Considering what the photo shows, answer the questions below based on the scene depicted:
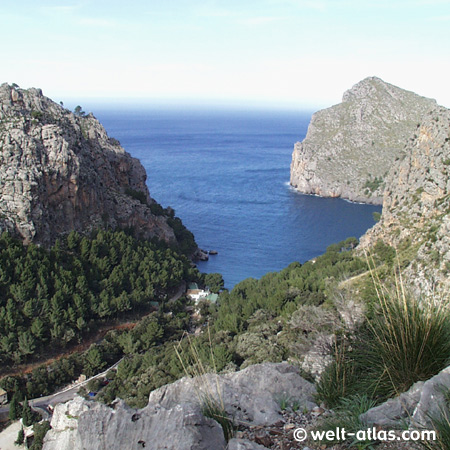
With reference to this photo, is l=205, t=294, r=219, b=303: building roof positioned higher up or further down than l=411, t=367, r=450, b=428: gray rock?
further down

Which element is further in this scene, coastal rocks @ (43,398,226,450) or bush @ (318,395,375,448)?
coastal rocks @ (43,398,226,450)

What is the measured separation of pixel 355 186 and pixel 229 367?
2816 inches

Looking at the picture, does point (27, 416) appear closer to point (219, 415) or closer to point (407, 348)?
point (219, 415)

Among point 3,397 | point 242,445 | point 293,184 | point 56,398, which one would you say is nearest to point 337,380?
point 242,445

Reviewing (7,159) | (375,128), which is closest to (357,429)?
(7,159)

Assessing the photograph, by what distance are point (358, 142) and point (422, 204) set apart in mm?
65501

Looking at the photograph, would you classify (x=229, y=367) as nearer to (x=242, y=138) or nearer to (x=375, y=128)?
(x=375, y=128)

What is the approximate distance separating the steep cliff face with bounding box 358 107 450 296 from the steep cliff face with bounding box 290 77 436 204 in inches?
1852

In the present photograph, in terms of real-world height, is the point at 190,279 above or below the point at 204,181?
below

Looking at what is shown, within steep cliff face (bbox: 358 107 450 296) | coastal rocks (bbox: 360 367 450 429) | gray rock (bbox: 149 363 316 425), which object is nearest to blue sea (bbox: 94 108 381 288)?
steep cliff face (bbox: 358 107 450 296)

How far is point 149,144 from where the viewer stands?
13875cm

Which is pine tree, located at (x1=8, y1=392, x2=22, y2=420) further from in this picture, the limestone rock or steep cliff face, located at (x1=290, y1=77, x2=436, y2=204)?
steep cliff face, located at (x1=290, y1=77, x2=436, y2=204)

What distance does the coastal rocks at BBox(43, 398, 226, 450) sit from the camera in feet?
18.2

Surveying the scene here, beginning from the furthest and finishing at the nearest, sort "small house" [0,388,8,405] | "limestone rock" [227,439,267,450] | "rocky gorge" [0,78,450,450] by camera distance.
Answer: "small house" [0,388,8,405] → "rocky gorge" [0,78,450,450] → "limestone rock" [227,439,267,450]
